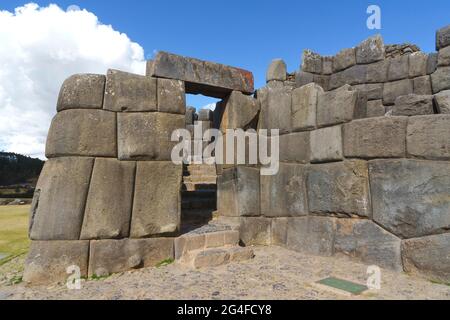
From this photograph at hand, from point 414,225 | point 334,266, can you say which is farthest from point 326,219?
point 414,225

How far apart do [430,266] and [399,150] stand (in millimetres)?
1292

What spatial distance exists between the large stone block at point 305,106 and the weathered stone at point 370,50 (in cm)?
308

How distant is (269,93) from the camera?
555 cm

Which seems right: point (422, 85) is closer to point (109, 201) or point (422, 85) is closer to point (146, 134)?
point (146, 134)

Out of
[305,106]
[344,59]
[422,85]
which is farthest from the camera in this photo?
[344,59]

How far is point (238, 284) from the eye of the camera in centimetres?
340

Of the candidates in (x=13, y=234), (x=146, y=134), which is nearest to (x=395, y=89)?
(x=146, y=134)

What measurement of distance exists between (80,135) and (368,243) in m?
3.74

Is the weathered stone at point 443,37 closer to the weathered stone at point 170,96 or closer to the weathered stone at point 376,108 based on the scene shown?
the weathered stone at point 376,108

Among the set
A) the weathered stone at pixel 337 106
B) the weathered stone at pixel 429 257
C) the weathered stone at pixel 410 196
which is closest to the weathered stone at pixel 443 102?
the weathered stone at pixel 410 196

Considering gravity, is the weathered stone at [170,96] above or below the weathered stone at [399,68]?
below

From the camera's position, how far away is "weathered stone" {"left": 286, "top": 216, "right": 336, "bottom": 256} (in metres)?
4.44

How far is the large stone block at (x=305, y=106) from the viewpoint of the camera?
4813mm

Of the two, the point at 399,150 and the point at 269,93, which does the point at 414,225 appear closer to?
the point at 399,150
